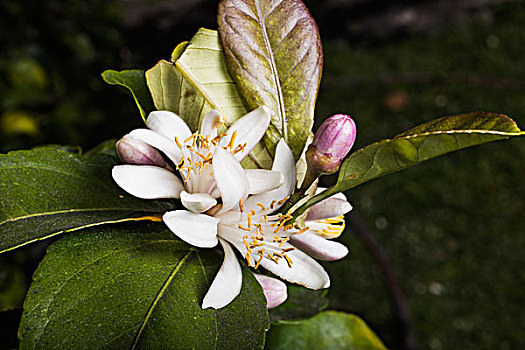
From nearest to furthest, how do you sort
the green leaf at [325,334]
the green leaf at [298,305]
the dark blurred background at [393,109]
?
the green leaf at [298,305]
the green leaf at [325,334]
the dark blurred background at [393,109]

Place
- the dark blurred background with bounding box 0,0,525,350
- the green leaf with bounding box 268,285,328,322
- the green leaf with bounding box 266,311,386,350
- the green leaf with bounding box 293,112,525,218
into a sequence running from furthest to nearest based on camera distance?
the dark blurred background with bounding box 0,0,525,350 → the green leaf with bounding box 266,311,386,350 → the green leaf with bounding box 268,285,328,322 → the green leaf with bounding box 293,112,525,218

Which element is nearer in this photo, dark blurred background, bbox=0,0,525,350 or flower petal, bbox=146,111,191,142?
flower petal, bbox=146,111,191,142

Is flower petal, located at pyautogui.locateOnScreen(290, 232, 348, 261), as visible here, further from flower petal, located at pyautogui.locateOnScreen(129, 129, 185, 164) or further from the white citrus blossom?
flower petal, located at pyautogui.locateOnScreen(129, 129, 185, 164)

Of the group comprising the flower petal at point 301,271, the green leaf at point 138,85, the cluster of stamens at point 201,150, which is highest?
the green leaf at point 138,85

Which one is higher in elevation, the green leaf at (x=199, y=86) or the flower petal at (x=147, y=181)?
the green leaf at (x=199, y=86)

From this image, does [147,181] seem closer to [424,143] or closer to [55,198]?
[55,198]

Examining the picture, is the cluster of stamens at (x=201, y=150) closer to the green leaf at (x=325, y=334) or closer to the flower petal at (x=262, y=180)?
the flower petal at (x=262, y=180)

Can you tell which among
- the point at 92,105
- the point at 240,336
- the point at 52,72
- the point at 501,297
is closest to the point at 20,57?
the point at 52,72

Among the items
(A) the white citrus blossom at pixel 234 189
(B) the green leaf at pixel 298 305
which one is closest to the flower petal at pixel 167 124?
(A) the white citrus blossom at pixel 234 189

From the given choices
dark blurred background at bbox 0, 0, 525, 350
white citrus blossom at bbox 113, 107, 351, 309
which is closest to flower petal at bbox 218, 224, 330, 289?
white citrus blossom at bbox 113, 107, 351, 309
